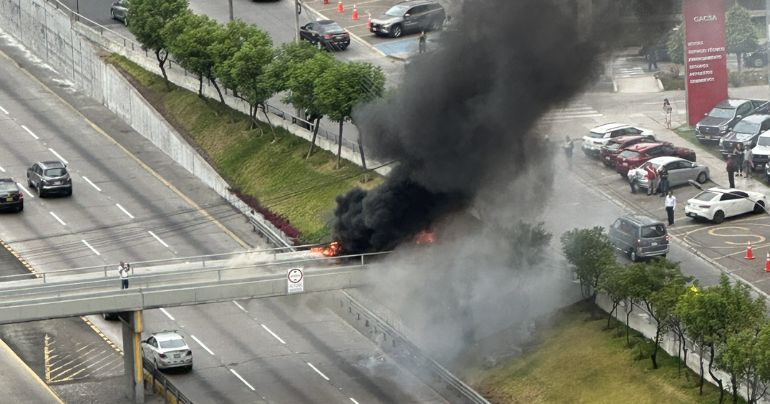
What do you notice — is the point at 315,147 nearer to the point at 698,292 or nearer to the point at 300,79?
the point at 300,79

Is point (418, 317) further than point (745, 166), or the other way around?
point (745, 166)

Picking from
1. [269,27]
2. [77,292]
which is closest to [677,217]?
[77,292]

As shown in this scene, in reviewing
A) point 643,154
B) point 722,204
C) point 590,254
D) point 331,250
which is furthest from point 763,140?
point 331,250

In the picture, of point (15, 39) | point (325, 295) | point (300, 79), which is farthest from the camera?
point (15, 39)

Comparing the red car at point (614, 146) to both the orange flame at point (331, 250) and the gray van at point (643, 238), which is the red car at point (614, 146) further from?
the orange flame at point (331, 250)

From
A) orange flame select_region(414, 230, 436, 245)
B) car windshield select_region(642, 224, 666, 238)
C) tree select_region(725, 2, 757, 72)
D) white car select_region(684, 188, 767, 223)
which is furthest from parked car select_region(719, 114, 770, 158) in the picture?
orange flame select_region(414, 230, 436, 245)

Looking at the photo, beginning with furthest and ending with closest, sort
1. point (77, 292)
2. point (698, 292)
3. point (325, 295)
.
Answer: point (325, 295) < point (77, 292) < point (698, 292)

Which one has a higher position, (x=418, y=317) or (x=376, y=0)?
(x=376, y=0)
